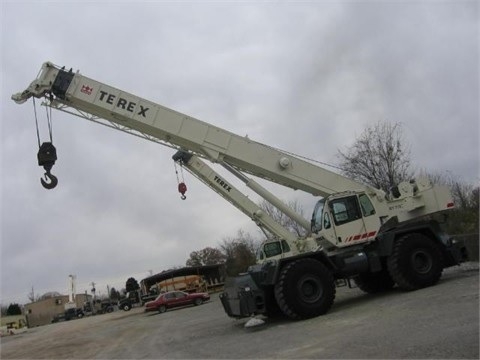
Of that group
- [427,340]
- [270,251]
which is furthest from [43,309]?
[427,340]

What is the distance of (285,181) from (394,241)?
3.71m

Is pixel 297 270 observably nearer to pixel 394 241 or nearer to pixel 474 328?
pixel 394 241

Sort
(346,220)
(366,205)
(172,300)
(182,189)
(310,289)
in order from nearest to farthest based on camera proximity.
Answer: (310,289) → (346,220) → (366,205) → (182,189) → (172,300)

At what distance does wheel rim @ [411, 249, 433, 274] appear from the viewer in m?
15.0

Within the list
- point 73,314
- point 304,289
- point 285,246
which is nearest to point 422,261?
point 304,289

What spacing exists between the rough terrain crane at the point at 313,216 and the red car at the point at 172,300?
2282 centimetres

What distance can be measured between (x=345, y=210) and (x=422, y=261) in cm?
269

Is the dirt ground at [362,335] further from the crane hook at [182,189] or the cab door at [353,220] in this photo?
the crane hook at [182,189]

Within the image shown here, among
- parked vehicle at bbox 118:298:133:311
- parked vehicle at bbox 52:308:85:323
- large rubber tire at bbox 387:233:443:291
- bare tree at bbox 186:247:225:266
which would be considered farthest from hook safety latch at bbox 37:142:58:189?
bare tree at bbox 186:247:225:266

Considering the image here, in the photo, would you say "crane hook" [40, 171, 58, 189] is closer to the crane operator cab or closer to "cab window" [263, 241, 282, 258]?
the crane operator cab

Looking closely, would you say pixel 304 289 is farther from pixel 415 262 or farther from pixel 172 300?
pixel 172 300

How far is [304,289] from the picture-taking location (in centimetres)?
1395

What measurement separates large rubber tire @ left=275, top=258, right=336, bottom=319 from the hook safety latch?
261 inches

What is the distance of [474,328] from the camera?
8547 millimetres
